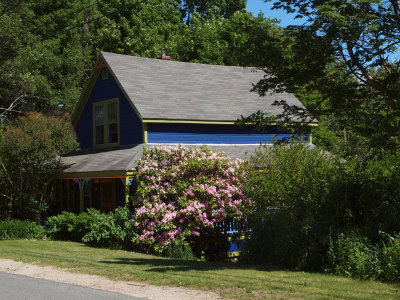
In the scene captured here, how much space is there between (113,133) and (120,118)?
117cm

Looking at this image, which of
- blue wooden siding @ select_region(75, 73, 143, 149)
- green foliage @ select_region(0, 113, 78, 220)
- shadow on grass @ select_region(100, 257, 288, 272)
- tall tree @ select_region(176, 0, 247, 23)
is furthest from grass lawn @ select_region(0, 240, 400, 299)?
tall tree @ select_region(176, 0, 247, 23)

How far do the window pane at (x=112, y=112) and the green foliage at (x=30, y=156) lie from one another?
2.37 metres

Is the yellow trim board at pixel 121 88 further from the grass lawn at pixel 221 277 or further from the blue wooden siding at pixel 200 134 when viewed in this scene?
the grass lawn at pixel 221 277

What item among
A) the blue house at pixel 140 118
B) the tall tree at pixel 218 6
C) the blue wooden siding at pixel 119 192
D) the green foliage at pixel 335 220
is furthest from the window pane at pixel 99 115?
the tall tree at pixel 218 6

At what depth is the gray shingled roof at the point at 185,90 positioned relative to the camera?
22.2 m

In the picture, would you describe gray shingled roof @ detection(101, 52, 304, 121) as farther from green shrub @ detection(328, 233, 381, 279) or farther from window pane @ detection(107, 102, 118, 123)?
green shrub @ detection(328, 233, 381, 279)

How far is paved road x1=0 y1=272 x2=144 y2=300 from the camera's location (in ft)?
29.1

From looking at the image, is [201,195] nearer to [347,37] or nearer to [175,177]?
[175,177]

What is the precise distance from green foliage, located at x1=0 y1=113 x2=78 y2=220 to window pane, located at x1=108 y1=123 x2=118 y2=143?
221 cm

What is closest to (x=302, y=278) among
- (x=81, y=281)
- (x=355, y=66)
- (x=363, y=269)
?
(x=363, y=269)

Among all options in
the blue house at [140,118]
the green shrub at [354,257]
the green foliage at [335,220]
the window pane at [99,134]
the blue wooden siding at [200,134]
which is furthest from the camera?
the window pane at [99,134]

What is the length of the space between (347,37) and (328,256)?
185 inches

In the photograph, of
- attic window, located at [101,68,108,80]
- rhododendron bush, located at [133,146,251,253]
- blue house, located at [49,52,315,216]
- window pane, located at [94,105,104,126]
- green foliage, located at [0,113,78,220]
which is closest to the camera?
rhododendron bush, located at [133,146,251,253]

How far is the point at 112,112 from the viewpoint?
23891 mm
